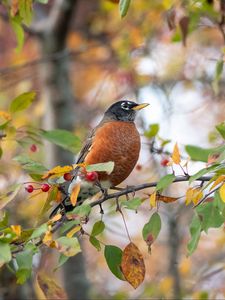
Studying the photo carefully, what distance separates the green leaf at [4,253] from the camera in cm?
186

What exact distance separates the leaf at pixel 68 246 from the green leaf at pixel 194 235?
0.36 m

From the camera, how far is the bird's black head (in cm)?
380

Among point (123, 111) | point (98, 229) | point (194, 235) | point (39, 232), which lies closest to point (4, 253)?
point (39, 232)

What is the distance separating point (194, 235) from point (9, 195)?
631 mm

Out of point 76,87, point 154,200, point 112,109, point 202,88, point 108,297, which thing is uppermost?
point 154,200

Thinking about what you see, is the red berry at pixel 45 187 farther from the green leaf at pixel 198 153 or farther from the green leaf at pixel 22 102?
the green leaf at pixel 198 153

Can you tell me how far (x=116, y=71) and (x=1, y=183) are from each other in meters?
1.67

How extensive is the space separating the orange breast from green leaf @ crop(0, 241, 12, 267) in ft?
4.27

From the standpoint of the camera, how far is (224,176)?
1.95 metres

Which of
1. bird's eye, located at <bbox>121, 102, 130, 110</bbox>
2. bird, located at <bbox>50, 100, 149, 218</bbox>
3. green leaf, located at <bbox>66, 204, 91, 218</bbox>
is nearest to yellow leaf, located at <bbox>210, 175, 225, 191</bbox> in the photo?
green leaf, located at <bbox>66, 204, 91, 218</bbox>

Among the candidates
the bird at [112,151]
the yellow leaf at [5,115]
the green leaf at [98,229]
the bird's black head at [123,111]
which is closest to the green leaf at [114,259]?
the green leaf at [98,229]

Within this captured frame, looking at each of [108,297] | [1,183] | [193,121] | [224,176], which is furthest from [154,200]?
[193,121]

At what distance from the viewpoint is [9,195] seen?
2.19 metres

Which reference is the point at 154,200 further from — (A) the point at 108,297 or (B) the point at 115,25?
(B) the point at 115,25
